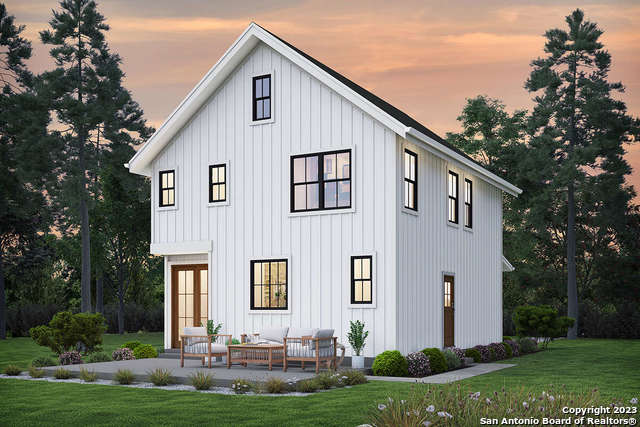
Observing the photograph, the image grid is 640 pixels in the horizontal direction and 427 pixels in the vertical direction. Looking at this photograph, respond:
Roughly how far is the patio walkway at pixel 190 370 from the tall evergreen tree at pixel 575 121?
22.0 m

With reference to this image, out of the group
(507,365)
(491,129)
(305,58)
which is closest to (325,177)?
(305,58)

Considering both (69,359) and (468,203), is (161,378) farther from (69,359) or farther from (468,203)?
(468,203)

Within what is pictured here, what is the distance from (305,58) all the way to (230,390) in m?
8.37

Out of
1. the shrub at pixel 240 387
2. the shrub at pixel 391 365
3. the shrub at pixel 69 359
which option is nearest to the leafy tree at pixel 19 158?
the shrub at pixel 69 359

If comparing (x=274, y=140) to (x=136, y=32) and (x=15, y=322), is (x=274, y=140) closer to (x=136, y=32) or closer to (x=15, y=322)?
(x=136, y=32)

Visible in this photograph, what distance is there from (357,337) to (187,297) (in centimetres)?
599

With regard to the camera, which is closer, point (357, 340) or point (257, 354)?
point (257, 354)

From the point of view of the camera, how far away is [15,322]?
3534 centimetres

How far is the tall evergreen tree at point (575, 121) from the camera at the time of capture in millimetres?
34094

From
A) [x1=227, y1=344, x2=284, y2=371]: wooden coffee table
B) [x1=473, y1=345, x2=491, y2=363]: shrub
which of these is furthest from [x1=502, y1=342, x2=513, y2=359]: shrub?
[x1=227, y1=344, x2=284, y2=371]: wooden coffee table

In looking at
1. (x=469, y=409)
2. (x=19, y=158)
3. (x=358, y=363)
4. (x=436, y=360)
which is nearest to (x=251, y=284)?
(x=358, y=363)

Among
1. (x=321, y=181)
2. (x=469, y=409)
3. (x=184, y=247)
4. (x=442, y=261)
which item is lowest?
(x=469, y=409)

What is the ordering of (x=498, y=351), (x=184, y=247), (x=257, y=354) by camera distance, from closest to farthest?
1. (x=257, y=354)
2. (x=184, y=247)
3. (x=498, y=351)

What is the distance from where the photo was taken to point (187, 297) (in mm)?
20172
